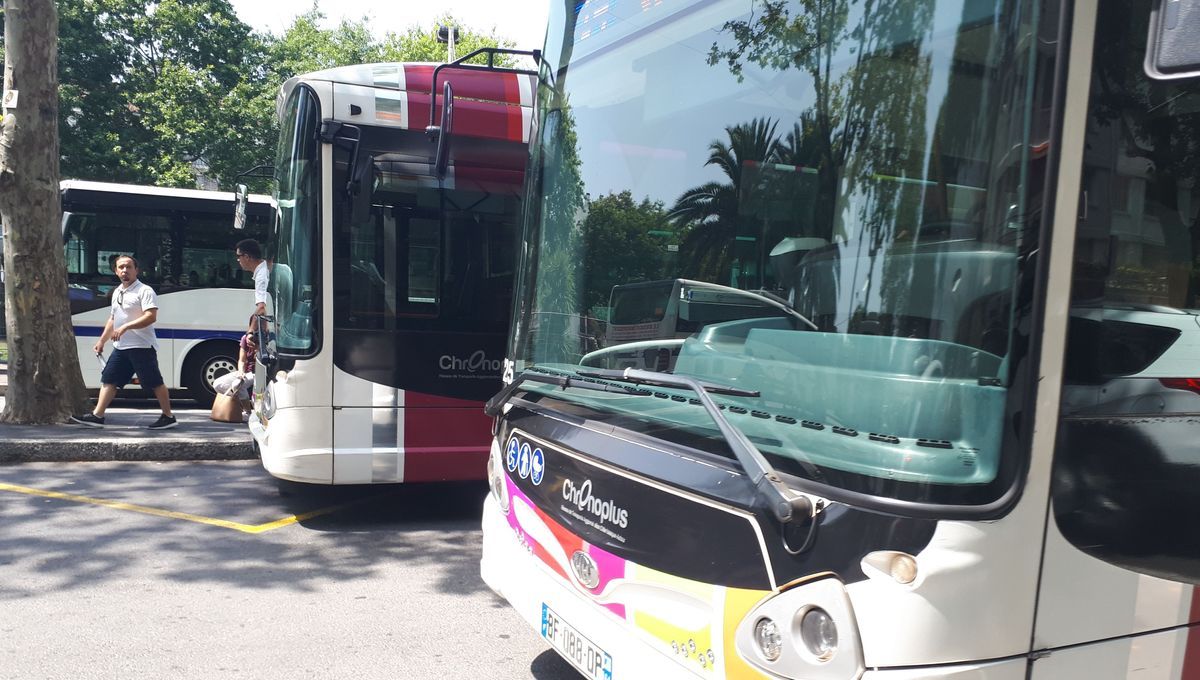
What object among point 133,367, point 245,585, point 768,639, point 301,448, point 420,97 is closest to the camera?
point 768,639

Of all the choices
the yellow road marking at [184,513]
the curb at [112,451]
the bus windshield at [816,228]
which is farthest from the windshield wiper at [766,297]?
the curb at [112,451]

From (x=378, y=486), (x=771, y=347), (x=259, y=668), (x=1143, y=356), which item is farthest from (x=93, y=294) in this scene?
(x=1143, y=356)

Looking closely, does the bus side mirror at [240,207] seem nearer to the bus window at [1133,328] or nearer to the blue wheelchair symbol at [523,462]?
the blue wheelchair symbol at [523,462]

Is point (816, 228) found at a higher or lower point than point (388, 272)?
higher

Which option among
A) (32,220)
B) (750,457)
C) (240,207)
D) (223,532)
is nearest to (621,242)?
(750,457)

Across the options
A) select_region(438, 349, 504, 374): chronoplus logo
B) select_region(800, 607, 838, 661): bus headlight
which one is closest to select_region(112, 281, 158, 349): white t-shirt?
select_region(438, 349, 504, 374): chronoplus logo

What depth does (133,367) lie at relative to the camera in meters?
8.84

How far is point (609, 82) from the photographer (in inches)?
134

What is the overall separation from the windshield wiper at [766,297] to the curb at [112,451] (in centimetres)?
604

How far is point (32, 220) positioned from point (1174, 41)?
9648 millimetres

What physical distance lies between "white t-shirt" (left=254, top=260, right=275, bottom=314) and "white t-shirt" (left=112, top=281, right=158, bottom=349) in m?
1.17

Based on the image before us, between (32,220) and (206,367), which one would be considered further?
(206,367)

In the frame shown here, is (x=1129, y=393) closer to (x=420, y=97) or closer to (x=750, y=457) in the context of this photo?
(x=750, y=457)

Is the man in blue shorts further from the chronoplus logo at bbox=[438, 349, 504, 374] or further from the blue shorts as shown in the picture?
the chronoplus logo at bbox=[438, 349, 504, 374]
